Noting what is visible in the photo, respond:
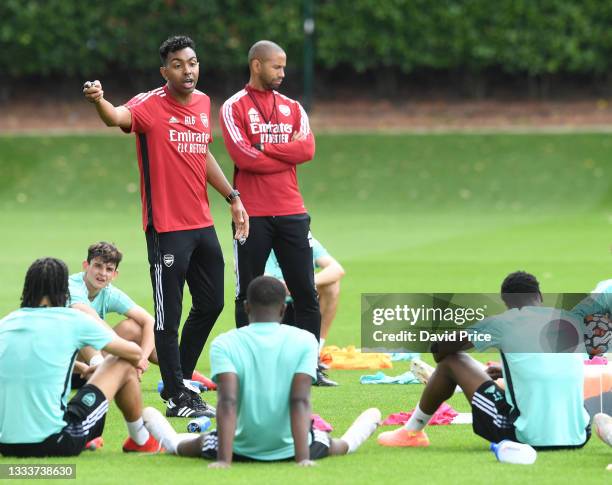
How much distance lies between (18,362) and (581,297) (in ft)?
12.1

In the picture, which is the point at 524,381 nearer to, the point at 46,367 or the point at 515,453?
the point at 515,453

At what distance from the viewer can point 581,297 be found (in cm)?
891

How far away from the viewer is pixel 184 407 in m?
8.93

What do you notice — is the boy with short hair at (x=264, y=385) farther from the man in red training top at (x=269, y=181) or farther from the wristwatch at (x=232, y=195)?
the man in red training top at (x=269, y=181)

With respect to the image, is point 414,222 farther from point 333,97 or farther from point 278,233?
point 278,233

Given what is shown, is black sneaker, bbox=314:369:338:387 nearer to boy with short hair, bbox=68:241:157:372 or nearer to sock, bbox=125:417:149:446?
boy with short hair, bbox=68:241:157:372

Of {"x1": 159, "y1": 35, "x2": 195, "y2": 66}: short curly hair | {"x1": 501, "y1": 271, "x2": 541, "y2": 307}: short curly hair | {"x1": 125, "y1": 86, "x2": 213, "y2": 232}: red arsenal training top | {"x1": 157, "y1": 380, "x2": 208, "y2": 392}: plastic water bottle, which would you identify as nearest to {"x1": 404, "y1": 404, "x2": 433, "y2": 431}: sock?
{"x1": 501, "y1": 271, "x2": 541, "y2": 307}: short curly hair

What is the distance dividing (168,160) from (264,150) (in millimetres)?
1008

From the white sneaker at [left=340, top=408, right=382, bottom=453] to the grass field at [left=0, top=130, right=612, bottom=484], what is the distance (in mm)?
87

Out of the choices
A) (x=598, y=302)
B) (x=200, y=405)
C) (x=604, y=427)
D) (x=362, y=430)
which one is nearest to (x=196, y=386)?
(x=200, y=405)

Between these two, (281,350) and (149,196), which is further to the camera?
(149,196)

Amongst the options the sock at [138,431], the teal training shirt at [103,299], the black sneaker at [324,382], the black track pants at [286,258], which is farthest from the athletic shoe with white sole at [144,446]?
the black sneaker at [324,382]

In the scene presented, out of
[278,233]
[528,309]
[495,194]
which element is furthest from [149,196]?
[495,194]

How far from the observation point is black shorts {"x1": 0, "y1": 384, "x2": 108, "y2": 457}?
23.5 feet
